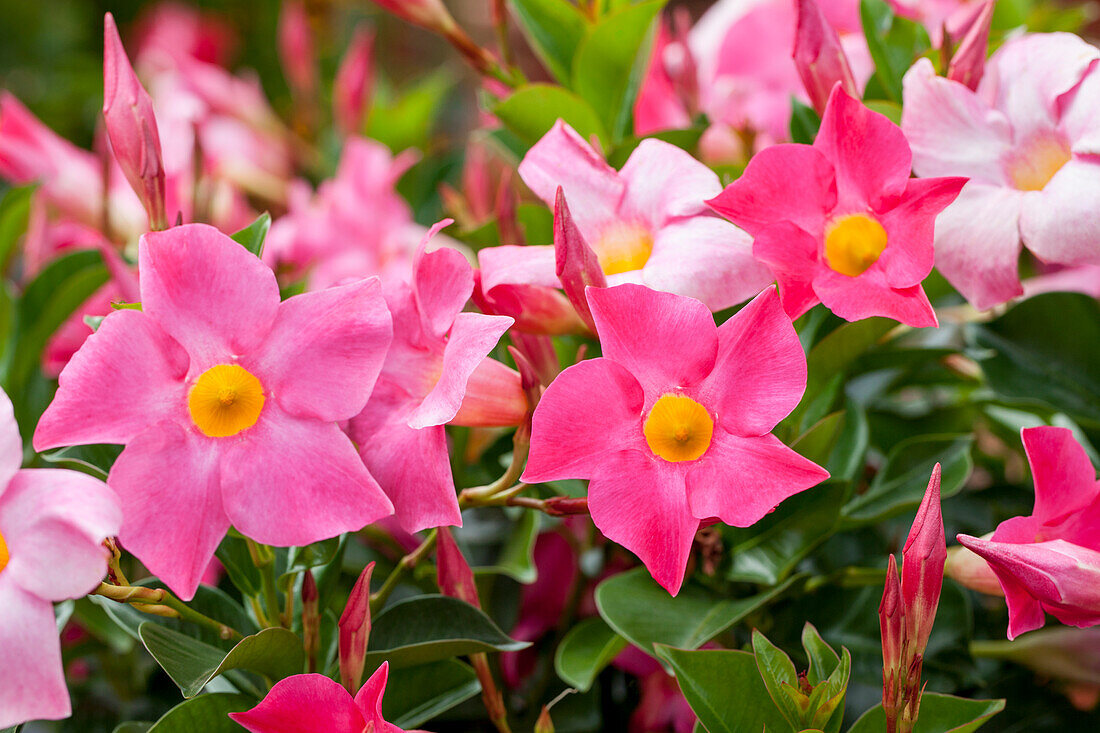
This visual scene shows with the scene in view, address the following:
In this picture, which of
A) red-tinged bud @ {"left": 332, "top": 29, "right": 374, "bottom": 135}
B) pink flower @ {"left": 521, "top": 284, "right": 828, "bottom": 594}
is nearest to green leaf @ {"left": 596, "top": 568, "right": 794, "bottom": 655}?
pink flower @ {"left": 521, "top": 284, "right": 828, "bottom": 594}

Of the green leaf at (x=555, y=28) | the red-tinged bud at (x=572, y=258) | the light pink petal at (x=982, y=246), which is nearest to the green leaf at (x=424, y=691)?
the red-tinged bud at (x=572, y=258)

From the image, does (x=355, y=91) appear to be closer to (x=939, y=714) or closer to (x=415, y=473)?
(x=415, y=473)

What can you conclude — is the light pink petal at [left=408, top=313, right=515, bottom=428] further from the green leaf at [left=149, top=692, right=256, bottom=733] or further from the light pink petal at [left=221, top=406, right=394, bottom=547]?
the green leaf at [left=149, top=692, right=256, bottom=733]

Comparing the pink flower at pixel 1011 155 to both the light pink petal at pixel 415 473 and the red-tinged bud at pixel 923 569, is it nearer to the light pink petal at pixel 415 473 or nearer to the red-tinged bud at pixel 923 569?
the red-tinged bud at pixel 923 569

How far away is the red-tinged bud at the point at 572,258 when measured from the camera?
392mm

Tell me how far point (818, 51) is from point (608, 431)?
0.25 m

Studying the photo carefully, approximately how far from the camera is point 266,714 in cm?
38

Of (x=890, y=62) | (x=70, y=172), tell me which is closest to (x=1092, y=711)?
(x=890, y=62)

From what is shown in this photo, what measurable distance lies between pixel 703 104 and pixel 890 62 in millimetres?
294

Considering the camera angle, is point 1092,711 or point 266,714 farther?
point 1092,711

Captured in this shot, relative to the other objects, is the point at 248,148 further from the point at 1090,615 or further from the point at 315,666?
the point at 1090,615

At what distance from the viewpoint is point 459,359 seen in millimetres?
382

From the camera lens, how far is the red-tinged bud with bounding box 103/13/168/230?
457 mm

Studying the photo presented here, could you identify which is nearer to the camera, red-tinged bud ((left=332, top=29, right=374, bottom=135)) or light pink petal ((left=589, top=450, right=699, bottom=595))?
light pink petal ((left=589, top=450, right=699, bottom=595))
